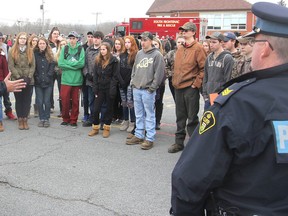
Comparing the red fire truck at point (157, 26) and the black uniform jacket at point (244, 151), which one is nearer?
the black uniform jacket at point (244, 151)

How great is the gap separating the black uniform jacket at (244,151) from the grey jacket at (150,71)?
13.3 ft

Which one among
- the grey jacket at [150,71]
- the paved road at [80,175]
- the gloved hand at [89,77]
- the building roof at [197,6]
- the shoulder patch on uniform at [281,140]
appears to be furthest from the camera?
the building roof at [197,6]

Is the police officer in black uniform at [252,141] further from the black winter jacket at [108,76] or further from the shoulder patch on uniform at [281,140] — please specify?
the black winter jacket at [108,76]

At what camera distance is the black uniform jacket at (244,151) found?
1.36m

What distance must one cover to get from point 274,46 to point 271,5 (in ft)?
0.76

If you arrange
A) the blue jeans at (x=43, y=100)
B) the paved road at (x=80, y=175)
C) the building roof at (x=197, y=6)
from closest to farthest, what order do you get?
1. the paved road at (x=80, y=175)
2. the blue jeans at (x=43, y=100)
3. the building roof at (x=197, y=6)

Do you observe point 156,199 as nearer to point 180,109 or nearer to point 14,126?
point 180,109

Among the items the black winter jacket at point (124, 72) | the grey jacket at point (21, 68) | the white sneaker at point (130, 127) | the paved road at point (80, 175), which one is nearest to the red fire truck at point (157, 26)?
the grey jacket at point (21, 68)

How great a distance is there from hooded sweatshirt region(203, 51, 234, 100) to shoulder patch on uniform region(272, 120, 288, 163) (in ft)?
12.4

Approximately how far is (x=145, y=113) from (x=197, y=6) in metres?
47.5

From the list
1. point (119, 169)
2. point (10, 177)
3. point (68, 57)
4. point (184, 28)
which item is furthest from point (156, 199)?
point (68, 57)

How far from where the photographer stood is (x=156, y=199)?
12.5ft

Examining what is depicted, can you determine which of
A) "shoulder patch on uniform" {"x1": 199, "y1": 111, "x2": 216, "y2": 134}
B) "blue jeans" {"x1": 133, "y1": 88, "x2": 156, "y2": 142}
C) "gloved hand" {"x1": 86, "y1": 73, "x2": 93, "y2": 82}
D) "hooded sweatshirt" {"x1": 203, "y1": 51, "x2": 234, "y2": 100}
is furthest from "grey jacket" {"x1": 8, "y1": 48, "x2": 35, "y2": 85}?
"shoulder patch on uniform" {"x1": 199, "y1": 111, "x2": 216, "y2": 134}

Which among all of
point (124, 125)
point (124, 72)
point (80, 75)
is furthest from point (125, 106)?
point (80, 75)
